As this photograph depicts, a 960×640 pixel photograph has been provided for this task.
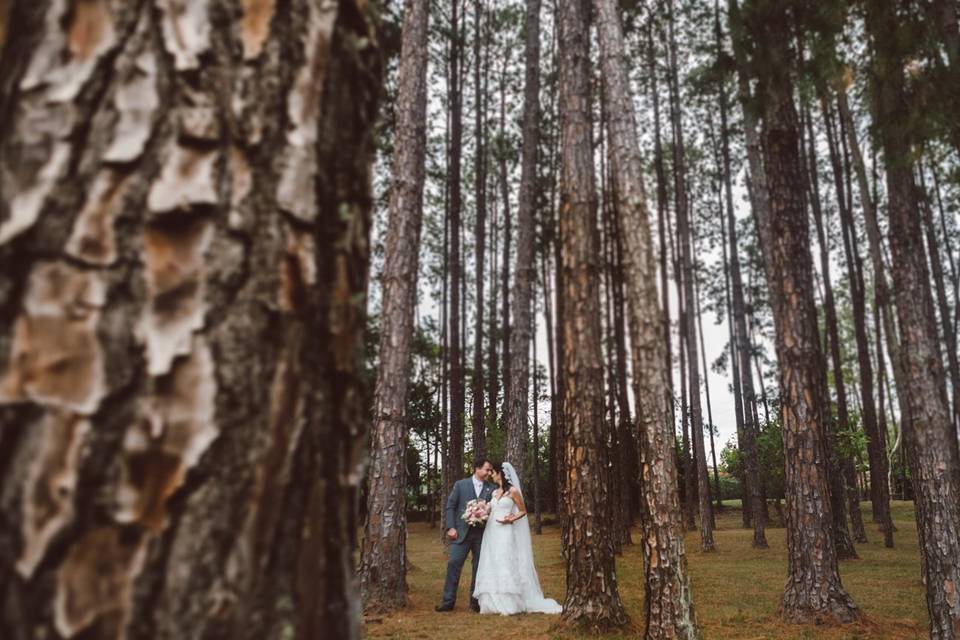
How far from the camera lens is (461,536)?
932 cm

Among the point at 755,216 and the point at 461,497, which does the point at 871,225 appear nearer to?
the point at 755,216

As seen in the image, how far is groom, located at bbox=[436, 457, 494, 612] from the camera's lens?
900 cm

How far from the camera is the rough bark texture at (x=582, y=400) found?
6980 millimetres

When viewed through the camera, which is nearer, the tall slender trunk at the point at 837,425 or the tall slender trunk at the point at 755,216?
the tall slender trunk at the point at 755,216

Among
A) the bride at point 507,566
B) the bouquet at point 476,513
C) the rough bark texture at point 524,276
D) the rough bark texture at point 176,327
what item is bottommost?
the bride at point 507,566

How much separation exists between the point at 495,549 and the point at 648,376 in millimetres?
4306

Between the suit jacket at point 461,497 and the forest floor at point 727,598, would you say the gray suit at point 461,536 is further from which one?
the forest floor at point 727,598

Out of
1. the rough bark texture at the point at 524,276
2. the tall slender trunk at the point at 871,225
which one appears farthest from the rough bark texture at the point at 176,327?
the tall slender trunk at the point at 871,225

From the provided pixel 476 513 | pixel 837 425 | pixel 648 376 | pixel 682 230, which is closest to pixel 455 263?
pixel 682 230

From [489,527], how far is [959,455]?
17.4m

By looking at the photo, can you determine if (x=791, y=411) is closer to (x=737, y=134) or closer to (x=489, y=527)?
(x=489, y=527)

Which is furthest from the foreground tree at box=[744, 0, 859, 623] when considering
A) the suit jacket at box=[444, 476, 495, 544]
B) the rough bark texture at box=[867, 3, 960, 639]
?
the suit jacket at box=[444, 476, 495, 544]

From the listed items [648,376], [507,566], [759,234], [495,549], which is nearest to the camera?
[648,376]

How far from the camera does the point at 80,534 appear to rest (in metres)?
0.65
